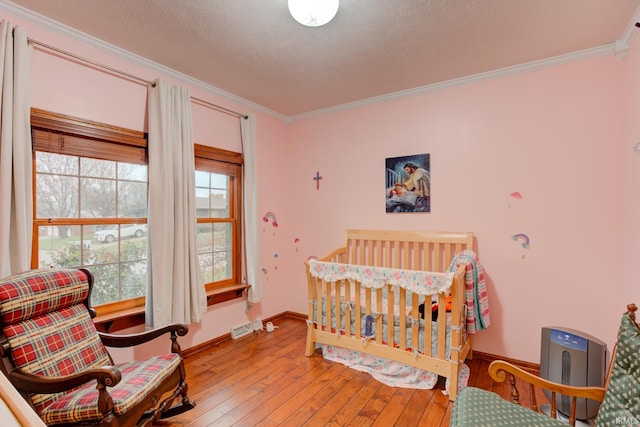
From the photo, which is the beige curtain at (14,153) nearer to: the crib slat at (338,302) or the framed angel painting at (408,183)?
the crib slat at (338,302)

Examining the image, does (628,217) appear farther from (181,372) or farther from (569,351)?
(181,372)

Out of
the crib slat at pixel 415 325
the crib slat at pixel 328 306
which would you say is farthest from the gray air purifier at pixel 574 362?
the crib slat at pixel 328 306

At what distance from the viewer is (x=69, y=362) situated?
1.61 metres

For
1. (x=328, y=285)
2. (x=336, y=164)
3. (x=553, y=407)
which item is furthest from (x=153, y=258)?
(x=553, y=407)

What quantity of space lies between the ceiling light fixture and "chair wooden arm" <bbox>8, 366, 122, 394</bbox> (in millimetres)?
2005

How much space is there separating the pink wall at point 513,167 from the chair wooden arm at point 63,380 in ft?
3.07

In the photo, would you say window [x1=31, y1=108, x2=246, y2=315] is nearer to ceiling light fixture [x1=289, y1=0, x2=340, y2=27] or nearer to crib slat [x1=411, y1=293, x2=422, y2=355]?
ceiling light fixture [x1=289, y1=0, x2=340, y2=27]

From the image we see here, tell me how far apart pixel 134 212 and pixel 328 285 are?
172 cm

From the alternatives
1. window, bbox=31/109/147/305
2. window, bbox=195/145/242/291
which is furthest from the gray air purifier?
window, bbox=31/109/147/305

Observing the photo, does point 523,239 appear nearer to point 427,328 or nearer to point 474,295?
point 474,295

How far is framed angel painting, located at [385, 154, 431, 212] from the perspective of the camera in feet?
9.57

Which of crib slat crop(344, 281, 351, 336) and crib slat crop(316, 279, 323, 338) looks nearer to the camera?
crib slat crop(344, 281, 351, 336)

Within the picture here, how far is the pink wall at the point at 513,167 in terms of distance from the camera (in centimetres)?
214

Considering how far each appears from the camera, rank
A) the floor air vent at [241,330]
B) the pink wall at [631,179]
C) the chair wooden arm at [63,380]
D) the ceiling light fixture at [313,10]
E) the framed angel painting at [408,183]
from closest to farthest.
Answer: the chair wooden arm at [63,380] → the ceiling light fixture at [313,10] → the pink wall at [631,179] → the framed angel painting at [408,183] → the floor air vent at [241,330]
